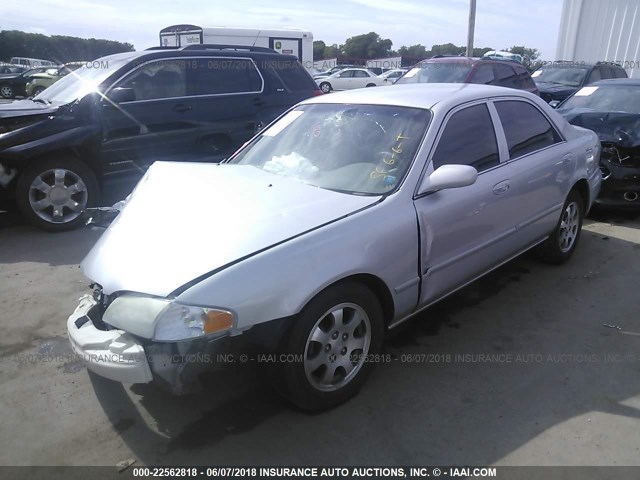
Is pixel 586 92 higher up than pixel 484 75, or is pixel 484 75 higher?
pixel 484 75

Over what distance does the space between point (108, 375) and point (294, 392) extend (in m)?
0.87

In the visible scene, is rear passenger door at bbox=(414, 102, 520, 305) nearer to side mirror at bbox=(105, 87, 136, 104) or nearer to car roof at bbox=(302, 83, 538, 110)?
car roof at bbox=(302, 83, 538, 110)

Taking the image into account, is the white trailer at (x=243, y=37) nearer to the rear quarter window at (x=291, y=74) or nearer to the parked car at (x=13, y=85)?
the parked car at (x=13, y=85)

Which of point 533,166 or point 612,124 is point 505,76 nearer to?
point 612,124

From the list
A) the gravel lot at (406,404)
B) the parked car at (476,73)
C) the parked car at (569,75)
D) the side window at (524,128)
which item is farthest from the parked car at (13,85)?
the side window at (524,128)

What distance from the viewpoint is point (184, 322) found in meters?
2.23

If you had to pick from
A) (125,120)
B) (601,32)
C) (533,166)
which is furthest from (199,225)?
(601,32)

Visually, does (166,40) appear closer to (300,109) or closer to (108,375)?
(300,109)

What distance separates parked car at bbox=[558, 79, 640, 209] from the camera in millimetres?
5715

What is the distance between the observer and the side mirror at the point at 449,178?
2.89m

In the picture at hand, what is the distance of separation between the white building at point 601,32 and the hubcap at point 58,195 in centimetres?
1568

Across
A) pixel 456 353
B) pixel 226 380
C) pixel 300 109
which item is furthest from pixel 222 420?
pixel 300 109

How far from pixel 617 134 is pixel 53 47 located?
55.8 m

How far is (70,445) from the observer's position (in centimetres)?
252
